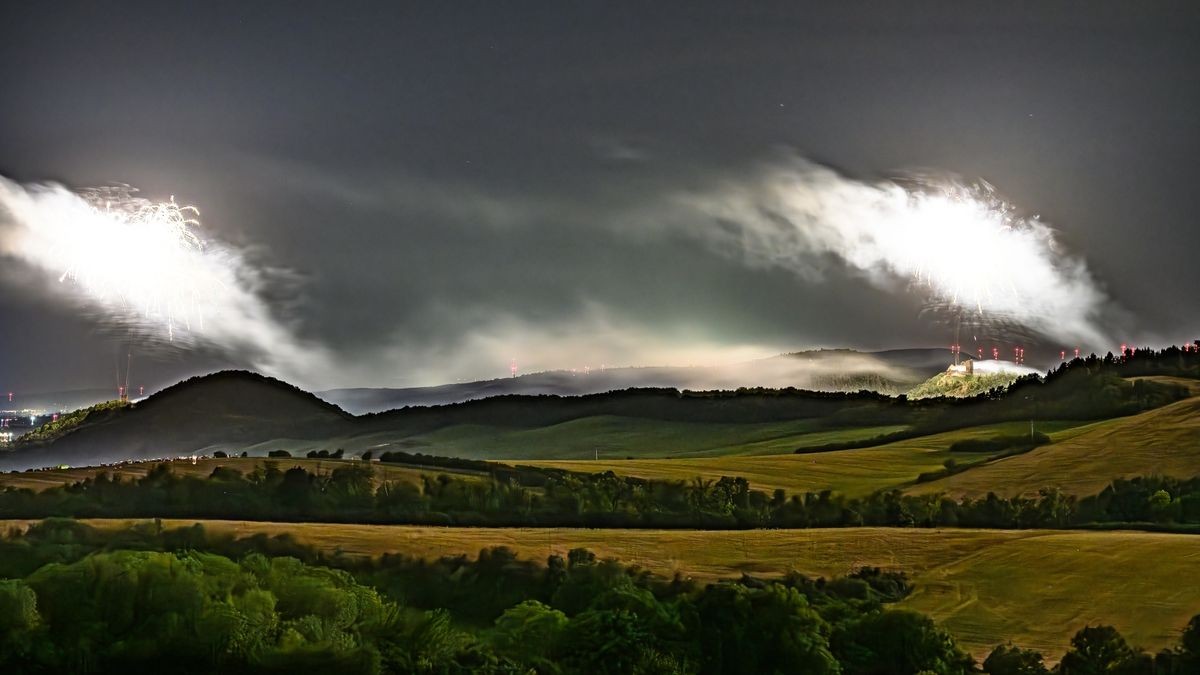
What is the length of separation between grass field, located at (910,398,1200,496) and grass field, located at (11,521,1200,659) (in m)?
11.0

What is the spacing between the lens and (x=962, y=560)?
8444cm

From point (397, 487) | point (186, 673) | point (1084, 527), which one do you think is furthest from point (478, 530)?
point (1084, 527)

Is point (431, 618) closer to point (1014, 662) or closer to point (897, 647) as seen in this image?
point (897, 647)

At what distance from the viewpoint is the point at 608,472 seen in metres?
103

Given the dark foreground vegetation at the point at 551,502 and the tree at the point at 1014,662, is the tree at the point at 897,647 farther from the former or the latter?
the dark foreground vegetation at the point at 551,502

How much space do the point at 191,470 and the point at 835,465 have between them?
53905 millimetres

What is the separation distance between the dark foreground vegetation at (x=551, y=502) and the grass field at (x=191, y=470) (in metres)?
0.73

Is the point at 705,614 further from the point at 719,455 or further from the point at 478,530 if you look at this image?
the point at 719,455

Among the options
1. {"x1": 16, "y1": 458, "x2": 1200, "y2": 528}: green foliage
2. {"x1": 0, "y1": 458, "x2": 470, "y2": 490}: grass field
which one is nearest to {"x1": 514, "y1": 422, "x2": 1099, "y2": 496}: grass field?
{"x1": 16, "y1": 458, "x2": 1200, "y2": 528}: green foliage

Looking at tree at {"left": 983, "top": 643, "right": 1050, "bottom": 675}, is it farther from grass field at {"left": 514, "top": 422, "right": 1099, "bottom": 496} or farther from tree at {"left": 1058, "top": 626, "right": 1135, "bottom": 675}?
grass field at {"left": 514, "top": 422, "right": 1099, "bottom": 496}

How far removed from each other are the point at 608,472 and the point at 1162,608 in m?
42.8

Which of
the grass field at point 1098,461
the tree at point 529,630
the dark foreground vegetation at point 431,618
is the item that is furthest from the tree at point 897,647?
the grass field at point 1098,461

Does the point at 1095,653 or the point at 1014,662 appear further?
the point at 1014,662

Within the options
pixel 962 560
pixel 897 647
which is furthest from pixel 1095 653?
pixel 962 560
